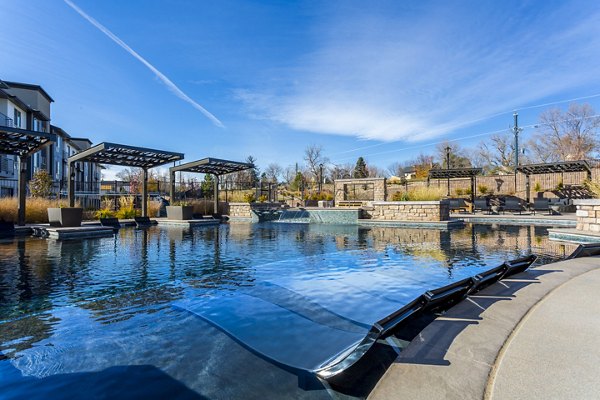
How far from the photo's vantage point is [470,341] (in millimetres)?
2076

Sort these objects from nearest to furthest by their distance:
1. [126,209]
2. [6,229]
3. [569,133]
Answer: [6,229] < [126,209] < [569,133]

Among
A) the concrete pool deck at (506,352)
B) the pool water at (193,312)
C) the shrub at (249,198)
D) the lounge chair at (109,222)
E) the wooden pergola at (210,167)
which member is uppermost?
the wooden pergola at (210,167)

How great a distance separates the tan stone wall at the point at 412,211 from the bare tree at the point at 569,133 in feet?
89.1

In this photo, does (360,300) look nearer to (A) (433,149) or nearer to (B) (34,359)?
(B) (34,359)

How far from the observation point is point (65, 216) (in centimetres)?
998

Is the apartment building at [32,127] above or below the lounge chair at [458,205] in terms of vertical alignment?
above

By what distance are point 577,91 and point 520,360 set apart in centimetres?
3420

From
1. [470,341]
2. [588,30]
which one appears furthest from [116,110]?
[588,30]

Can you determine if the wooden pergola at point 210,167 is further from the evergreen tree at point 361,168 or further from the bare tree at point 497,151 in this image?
the bare tree at point 497,151

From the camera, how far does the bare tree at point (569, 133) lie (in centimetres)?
3028

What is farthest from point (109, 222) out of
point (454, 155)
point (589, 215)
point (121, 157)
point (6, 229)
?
point (454, 155)

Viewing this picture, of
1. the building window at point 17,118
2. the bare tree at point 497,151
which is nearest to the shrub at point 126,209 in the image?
the building window at point 17,118

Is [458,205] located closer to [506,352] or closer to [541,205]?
[541,205]

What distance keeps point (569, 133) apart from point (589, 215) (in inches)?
1284
